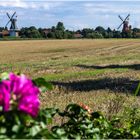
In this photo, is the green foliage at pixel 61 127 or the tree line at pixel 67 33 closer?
the green foliage at pixel 61 127

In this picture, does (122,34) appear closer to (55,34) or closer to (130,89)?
(55,34)

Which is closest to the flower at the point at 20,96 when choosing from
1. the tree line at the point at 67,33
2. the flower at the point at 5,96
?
the flower at the point at 5,96

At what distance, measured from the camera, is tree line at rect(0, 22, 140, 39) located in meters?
124

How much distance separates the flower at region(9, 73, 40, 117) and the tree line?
117956 millimetres

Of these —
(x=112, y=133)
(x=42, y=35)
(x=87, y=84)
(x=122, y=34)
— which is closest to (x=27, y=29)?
(x=42, y=35)

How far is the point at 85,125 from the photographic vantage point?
3264 mm

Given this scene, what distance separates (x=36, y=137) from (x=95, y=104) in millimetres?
7930

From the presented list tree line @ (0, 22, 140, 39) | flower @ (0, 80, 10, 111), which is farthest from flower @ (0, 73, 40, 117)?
tree line @ (0, 22, 140, 39)

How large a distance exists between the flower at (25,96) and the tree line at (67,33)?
118 meters

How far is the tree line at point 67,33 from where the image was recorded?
12362 cm

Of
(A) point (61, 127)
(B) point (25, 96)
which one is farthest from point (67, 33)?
(B) point (25, 96)

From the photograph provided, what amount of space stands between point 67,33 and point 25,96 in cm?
12633

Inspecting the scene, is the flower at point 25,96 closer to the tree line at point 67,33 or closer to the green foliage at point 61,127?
the green foliage at point 61,127

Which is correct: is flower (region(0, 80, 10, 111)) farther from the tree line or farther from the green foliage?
the tree line
